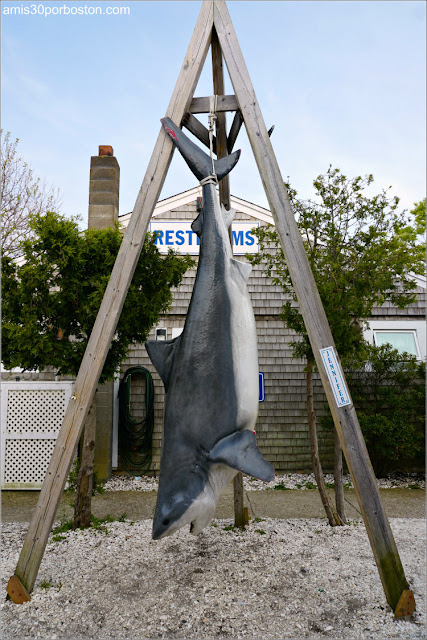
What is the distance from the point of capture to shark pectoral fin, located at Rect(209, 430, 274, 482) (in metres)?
1.75

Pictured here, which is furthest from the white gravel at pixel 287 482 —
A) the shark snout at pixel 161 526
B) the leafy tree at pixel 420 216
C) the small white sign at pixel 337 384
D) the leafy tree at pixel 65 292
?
the leafy tree at pixel 420 216

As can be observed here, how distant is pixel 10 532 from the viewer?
162 inches

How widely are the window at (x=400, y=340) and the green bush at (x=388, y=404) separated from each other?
0.25 metres

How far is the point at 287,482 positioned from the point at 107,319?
4853 millimetres

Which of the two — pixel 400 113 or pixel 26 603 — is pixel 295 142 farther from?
pixel 26 603

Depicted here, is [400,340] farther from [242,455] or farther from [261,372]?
[242,455]

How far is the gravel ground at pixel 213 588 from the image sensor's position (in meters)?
2.19

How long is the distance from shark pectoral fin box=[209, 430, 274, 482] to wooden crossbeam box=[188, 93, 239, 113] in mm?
2085

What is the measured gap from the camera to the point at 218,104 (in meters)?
2.71

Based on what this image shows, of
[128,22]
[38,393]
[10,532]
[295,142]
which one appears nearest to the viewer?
[128,22]

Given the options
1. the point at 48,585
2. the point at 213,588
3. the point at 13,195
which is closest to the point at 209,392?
the point at 213,588

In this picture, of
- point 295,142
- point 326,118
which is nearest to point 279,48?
point 295,142

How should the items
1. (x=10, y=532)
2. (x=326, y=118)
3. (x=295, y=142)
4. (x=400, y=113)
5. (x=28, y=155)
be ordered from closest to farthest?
(x=10, y=532)
(x=400, y=113)
(x=295, y=142)
(x=326, y=118)
(x=28, y=155)

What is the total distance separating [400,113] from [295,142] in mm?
1142
